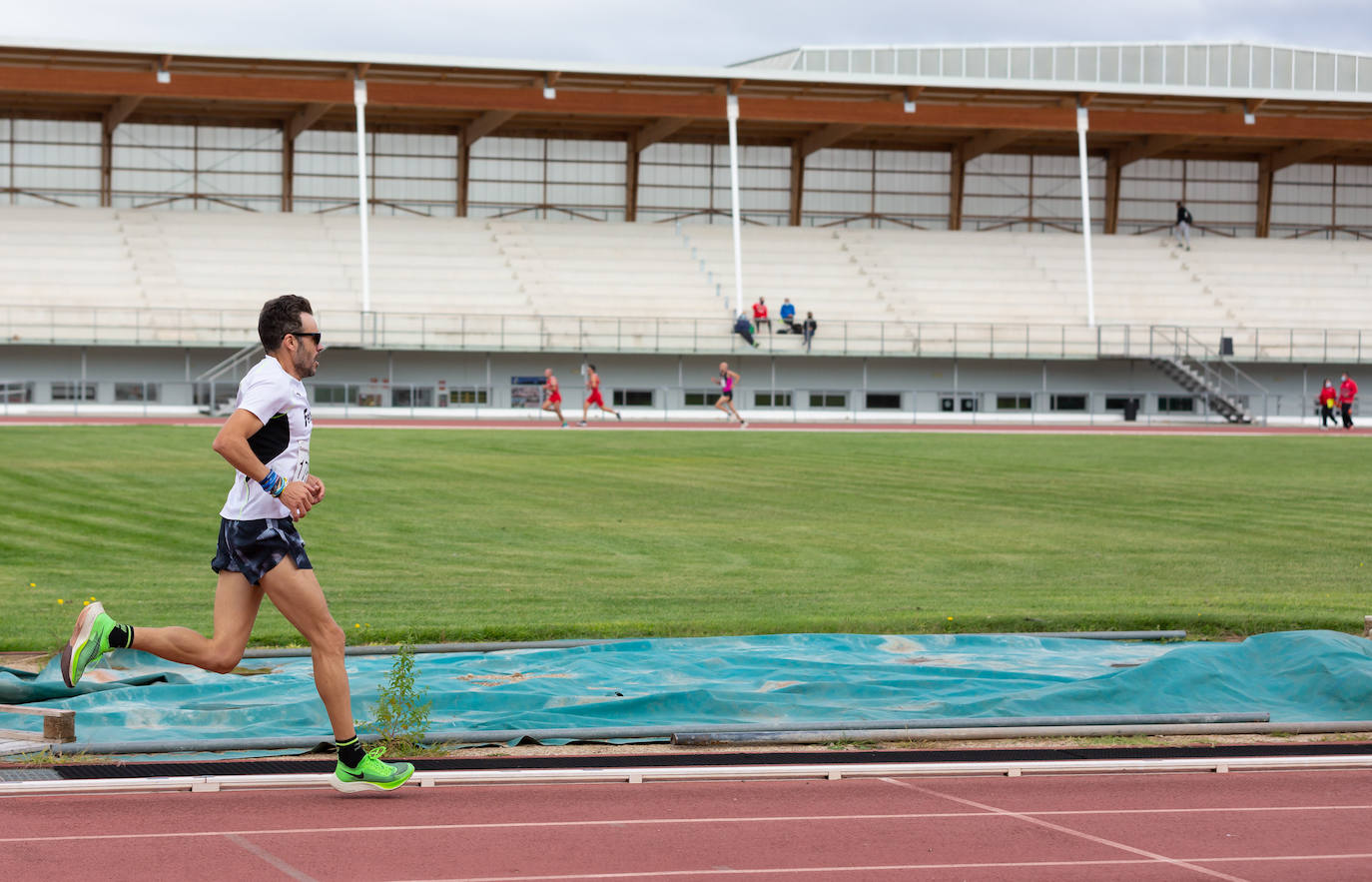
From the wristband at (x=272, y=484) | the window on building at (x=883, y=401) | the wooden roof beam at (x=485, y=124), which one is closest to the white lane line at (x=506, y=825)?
the wristband at (x=272, y=484)

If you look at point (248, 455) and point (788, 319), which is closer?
point (248, 455)

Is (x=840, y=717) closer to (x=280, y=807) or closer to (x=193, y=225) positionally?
(x=280, y=807)

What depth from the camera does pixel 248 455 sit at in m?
6.05

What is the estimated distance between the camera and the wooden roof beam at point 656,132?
55666mm

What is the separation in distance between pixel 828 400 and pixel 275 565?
4432 cm

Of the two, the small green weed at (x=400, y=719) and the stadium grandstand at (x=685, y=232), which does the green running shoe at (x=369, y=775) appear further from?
the stadium grandstand at (x=685, y=232)

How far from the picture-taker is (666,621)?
38.8 feet

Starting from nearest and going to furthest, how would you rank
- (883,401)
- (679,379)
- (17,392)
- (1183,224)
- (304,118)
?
1. (17,392)
2. (679,379)
3. (883,401)
4. (304,118)
5. (1183,224)

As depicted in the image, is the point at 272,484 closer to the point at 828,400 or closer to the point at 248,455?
the point at 248,455

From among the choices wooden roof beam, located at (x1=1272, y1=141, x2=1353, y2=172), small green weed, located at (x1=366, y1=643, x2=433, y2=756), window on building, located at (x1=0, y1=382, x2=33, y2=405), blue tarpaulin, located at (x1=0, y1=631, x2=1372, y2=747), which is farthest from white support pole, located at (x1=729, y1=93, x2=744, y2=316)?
small green weed, located at (x1=366, y1=643, x2=433, y2=756)

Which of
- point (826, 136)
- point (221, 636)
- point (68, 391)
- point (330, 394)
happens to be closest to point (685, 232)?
point (826, 136)

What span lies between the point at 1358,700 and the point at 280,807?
590 centimetres

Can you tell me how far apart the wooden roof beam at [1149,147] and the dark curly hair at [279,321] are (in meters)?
56.6

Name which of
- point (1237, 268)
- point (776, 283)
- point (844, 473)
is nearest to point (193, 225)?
point (776, 283)
